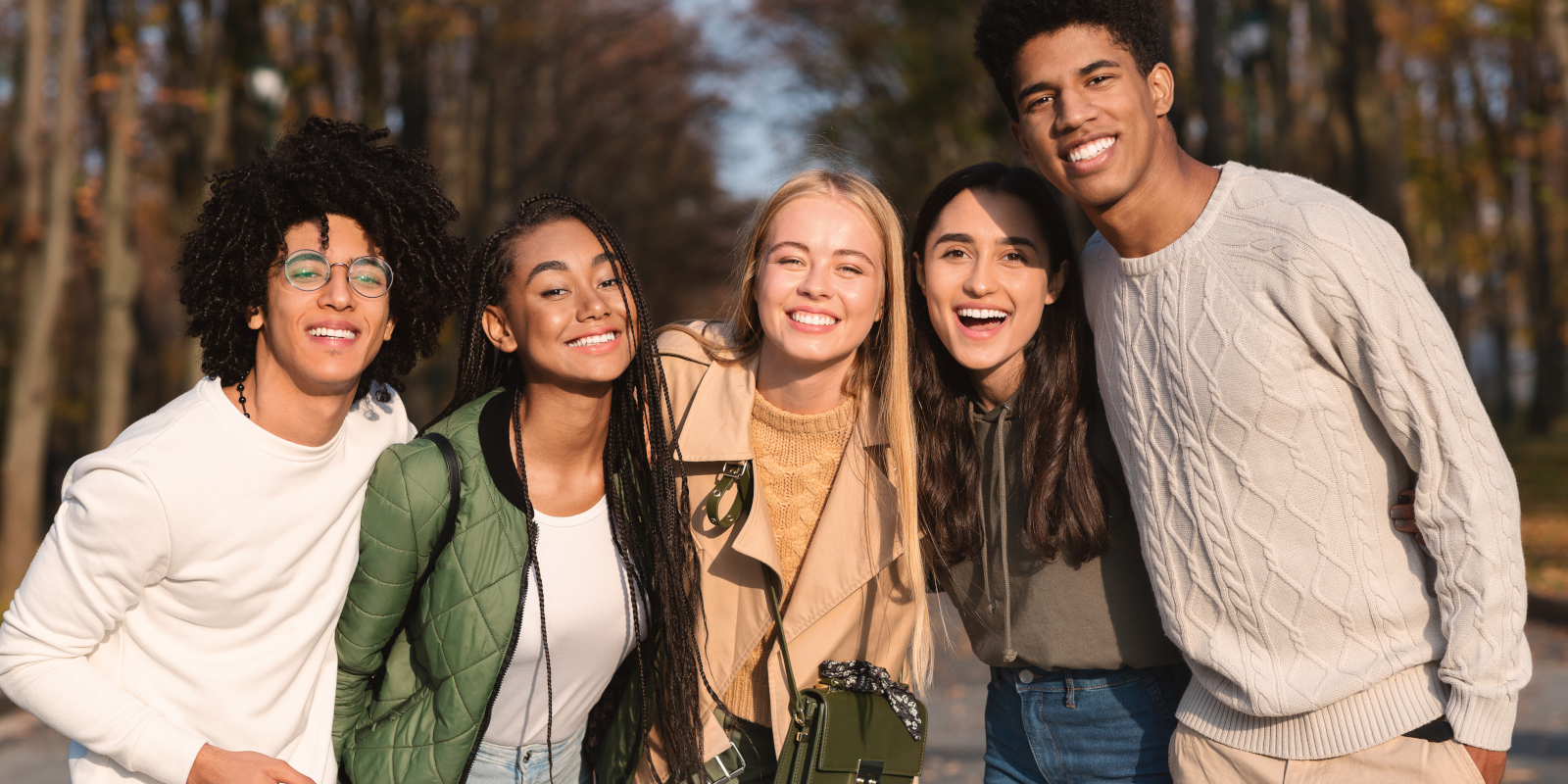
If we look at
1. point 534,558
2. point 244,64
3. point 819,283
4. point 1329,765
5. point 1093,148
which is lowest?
point 1329,765

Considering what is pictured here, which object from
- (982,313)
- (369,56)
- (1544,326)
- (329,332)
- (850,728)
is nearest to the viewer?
(329,332)

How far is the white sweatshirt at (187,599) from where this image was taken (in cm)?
251

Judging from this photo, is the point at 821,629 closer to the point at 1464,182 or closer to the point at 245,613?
the point at 245,613

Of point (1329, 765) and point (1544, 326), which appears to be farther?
point (1544, 326)

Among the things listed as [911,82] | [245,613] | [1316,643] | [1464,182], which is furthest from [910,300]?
[1464,182]

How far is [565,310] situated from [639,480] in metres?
0.52

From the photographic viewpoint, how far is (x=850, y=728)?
10.7 feet

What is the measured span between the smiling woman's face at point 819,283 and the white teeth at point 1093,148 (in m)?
0.76

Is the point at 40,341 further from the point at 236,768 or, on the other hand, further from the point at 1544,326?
the point at 1544,326

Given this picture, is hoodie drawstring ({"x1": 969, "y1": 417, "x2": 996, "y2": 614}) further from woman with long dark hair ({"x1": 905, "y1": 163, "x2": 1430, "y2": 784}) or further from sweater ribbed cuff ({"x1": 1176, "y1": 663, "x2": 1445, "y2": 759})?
sweater ribbed cuff ({"x1": 1176, "y1": 663, "x2": 1445, "y2": 759})

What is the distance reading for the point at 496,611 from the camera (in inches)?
120

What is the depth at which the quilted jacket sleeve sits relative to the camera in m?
2.93

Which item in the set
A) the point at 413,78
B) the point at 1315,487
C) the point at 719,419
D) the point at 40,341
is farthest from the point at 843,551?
the point at 413,78

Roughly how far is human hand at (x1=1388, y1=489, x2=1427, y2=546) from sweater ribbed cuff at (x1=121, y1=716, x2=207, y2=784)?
2.64 metres
